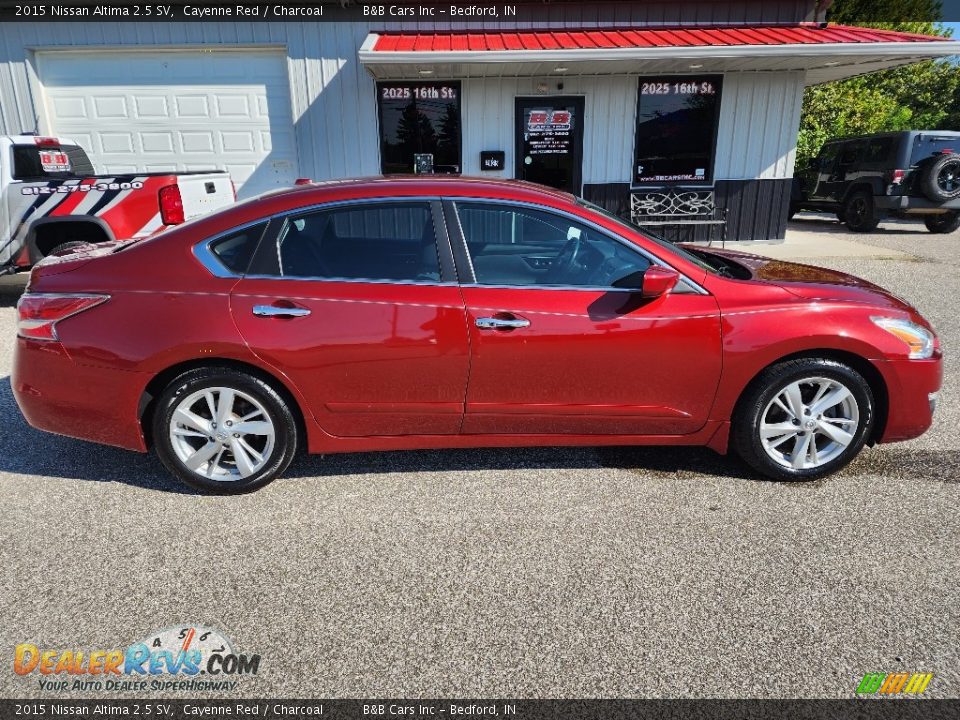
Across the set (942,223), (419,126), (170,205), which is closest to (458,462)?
(170,205)

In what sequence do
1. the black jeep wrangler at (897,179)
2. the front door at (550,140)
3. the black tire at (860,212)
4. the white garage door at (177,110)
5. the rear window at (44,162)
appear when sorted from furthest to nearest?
the black tire at (860,212) < the black jeep wrangler at (897,179) < the front door at (550,140) < the white garage door at (177,110) < the rear window at (44,162)

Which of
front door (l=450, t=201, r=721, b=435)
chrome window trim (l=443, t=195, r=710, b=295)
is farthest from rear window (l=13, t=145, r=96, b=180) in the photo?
front door (l=450, t=201, r=721, b=435)

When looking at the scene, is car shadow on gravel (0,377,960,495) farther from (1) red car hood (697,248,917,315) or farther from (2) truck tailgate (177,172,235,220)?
(2) truck tailgate (177,172,235,220)

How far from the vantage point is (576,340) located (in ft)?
10.3

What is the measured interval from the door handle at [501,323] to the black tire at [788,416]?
4.03ft

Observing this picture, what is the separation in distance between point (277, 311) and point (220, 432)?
27.1 inches

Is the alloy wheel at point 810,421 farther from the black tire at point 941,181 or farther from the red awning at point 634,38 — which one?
the black tire at point 941,181

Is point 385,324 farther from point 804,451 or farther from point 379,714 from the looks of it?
point 804,451

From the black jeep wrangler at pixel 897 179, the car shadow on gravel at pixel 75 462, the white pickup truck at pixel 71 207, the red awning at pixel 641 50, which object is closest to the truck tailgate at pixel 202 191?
the white pickup truck at pixel 71 207

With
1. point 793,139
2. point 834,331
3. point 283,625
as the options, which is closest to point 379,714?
point 283,625

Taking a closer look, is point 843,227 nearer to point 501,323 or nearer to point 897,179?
point 897,179

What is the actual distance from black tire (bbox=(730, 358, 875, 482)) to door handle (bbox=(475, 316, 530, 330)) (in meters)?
1.23

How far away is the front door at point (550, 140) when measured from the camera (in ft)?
34.8

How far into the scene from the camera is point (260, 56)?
33.5 feet
